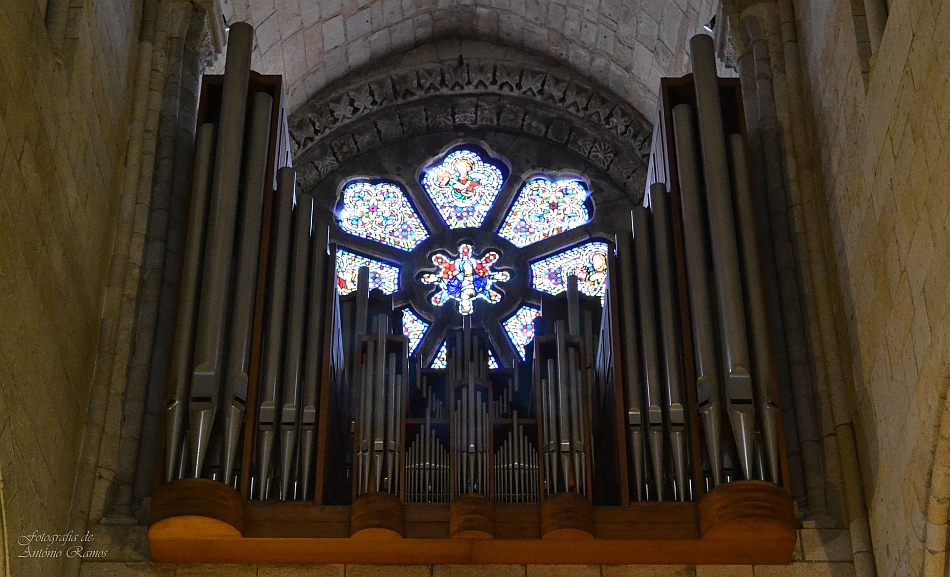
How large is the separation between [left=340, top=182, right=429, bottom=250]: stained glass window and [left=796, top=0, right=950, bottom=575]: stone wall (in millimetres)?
5357

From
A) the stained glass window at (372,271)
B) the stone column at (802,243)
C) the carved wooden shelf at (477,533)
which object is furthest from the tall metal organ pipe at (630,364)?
the stained glass window at (372,271)

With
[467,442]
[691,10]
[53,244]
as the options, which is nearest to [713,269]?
[467,442]

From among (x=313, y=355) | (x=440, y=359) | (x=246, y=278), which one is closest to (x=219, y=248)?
(x=246, y=278)

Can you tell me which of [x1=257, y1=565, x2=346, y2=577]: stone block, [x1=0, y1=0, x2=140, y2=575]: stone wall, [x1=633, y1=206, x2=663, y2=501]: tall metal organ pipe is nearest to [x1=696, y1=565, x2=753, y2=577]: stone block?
[x1=633, y1=206, x2=663, y2=501]: tall metal organ pipe

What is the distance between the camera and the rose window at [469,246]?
13.6 metres

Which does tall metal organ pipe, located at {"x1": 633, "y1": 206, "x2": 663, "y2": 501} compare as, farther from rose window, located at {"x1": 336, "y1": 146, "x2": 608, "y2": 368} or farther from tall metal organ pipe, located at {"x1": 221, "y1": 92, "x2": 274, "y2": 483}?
rose window, located at {"x1": 336, "y1": 146, "x2": 608, "y2": 368}

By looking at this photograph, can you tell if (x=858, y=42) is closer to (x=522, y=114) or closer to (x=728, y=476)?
(x=728, y=476)

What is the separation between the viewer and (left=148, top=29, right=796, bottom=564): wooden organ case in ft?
28.6

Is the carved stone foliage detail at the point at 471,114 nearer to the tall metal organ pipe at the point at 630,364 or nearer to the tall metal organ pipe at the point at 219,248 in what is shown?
the tall metal organ pipe at the point at 219,248

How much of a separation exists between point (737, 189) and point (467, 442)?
277 cm

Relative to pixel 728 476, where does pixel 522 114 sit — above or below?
above

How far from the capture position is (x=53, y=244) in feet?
27.6

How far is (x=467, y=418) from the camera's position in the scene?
29.9 ft

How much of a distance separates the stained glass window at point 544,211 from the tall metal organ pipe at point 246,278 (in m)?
4.09
